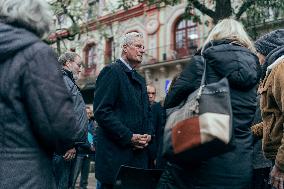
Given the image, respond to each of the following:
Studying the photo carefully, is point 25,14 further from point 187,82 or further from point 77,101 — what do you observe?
point 77,101

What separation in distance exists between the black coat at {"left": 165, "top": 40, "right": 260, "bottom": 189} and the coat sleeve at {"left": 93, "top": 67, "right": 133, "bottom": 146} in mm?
1034

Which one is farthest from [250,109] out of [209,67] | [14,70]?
[14,70]

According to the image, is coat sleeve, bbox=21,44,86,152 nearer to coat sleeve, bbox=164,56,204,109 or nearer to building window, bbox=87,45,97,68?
coat sleeve, bbox=164,56,204,109

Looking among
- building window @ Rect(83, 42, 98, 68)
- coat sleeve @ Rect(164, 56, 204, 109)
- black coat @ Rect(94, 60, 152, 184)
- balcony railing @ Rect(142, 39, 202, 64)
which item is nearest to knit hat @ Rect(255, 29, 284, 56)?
coat sleeve @ Rect(164, 56, 204, 109)

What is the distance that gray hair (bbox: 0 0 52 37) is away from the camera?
8.73 ft

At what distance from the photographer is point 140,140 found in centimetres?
446

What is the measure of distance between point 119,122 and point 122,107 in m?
0.20

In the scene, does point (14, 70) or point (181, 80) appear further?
point (181, 80)

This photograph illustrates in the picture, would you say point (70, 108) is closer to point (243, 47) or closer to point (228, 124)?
point (228, 124)

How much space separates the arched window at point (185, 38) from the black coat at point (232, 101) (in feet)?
73.7

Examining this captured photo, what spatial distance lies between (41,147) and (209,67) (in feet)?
4.36

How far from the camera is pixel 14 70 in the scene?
258 cm

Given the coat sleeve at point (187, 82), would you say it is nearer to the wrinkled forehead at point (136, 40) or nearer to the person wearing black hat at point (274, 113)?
the person wearing black hat at point (274, 113)

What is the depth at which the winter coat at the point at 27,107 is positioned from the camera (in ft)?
8.41
